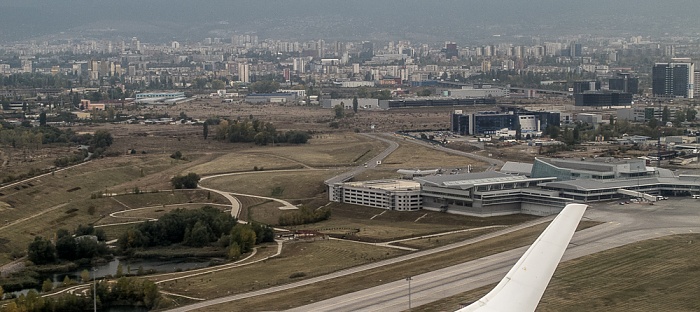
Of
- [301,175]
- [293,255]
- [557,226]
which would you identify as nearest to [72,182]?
[301,175]

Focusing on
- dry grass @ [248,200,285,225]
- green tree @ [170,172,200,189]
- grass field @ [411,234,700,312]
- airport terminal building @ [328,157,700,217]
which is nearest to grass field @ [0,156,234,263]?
green tree @ [170,172,200,189]

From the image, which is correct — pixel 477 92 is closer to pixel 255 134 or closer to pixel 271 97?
pixel 271 97

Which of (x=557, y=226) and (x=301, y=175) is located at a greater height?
(x=557, y=226)

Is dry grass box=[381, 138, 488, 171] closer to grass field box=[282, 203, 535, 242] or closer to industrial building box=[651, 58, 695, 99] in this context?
grass field box=[282, 203, 535, 242]

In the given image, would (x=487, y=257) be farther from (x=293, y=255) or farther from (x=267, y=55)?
(x=267, y=55)

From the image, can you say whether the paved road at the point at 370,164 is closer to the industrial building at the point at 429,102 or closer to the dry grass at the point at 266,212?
the dry grass at the point at 266,212
